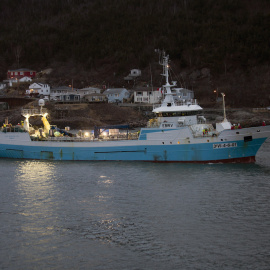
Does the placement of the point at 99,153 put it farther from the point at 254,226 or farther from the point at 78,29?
the point at 78,29

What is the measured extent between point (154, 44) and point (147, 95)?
43092 millimetres

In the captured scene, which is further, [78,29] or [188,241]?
[78,29]

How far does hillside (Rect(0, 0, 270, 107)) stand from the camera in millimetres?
101875

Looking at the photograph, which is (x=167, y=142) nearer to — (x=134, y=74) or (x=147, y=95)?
(x=147, y=95)

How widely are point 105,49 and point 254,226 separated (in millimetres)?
118290

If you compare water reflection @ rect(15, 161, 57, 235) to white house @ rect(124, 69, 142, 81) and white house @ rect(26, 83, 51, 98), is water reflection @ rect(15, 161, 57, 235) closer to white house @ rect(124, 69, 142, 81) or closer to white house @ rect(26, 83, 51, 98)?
white house @ rect(26, 83, 51, 98)

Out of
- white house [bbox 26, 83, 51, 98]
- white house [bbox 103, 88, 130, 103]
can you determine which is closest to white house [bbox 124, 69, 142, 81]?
white house [bbox 103, 88, 130, 103]

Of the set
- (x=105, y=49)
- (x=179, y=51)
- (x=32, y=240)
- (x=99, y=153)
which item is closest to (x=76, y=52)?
(x=105, y=49)

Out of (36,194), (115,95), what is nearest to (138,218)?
(36,194)

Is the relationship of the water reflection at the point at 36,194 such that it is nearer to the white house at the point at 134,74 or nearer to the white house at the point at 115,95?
the white house at the point at 115,95

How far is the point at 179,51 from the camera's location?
11781cm

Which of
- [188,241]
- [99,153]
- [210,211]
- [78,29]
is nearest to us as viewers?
[188,241]

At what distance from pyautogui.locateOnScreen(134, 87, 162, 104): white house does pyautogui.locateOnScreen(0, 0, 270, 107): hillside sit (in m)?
12.0

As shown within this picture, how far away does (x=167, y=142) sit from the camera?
116 ft
